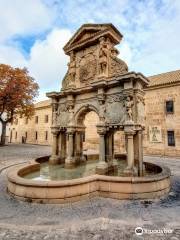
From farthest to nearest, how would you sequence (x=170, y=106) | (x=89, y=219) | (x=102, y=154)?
(x=170, y=106) < (x=102, y=154) < (x=89, y=219)

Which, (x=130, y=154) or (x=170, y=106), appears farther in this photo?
(x=170, y=106)

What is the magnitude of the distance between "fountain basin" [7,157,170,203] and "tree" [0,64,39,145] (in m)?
19.4

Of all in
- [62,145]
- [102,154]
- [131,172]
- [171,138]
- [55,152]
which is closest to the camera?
[131,172]

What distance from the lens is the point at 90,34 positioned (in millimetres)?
9297

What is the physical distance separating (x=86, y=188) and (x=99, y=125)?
3.15 metres

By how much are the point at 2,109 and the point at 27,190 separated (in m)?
21.7

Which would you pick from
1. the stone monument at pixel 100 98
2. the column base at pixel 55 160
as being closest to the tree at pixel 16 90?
the stone monument at pixel 100 98

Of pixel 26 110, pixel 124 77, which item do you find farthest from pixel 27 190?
pixel 26 110

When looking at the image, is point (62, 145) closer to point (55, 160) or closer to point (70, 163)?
point (55, 160)

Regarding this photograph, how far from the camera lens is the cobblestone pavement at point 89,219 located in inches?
132

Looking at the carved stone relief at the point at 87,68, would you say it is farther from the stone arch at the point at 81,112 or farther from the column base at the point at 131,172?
the column base at the point at 131,172

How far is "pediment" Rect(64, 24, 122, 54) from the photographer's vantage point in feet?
27.8

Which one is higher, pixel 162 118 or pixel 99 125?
pixel 162 118

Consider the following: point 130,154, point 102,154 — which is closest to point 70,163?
point 102,154
